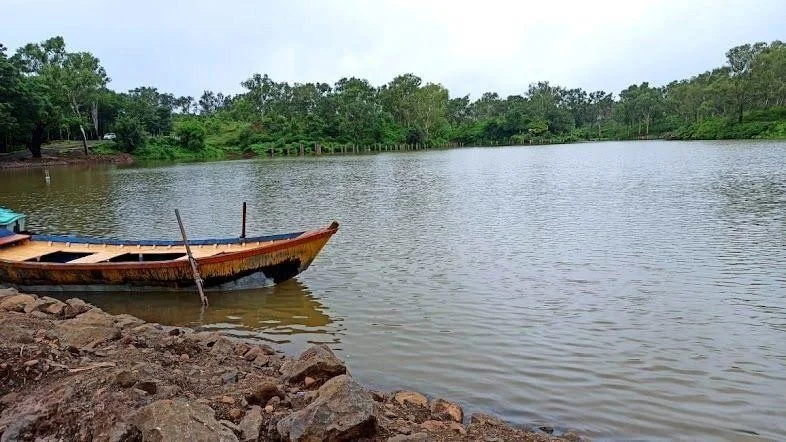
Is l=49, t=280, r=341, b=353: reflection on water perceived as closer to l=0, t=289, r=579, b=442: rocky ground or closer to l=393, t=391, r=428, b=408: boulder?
l=0, t=289, r=579, b=442: rocky ground

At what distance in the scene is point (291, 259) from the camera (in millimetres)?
12773

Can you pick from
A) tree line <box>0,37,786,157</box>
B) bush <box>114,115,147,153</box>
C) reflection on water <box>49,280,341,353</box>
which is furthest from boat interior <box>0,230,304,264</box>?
bush <box>114,115,147,153</box>

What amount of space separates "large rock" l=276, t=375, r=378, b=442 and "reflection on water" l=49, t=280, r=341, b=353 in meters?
4.30

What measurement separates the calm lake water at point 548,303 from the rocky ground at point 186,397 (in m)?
1.36

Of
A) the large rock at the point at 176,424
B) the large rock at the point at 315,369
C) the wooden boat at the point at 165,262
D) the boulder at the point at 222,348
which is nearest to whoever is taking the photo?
the large rock at the point at 176,424

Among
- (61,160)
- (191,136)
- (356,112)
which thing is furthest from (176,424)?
(356,112)

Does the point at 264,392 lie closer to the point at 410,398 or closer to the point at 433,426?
the point at 433,426

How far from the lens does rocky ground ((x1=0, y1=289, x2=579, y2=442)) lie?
16.0ft

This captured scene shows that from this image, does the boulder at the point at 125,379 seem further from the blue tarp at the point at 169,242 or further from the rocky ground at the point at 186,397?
the blue tarp at the point at 169,242

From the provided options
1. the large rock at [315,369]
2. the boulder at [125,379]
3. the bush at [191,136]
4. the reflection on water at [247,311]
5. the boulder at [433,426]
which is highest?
the bush at [191,136]

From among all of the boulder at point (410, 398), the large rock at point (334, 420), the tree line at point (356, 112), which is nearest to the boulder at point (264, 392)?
the large rock at point (334, 420)

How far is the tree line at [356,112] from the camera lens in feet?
212

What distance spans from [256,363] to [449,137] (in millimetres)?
118558

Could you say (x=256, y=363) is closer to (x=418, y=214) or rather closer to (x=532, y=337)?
(x=532, y=337)
